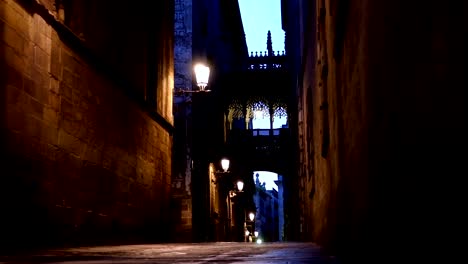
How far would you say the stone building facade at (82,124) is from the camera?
7.10 meters

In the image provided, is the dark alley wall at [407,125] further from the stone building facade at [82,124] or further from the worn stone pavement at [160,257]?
the stone building facade at [82,124]

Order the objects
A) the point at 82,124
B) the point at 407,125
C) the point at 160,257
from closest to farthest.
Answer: the point at 407,125 < the point at 160,257 < the point at 82,124

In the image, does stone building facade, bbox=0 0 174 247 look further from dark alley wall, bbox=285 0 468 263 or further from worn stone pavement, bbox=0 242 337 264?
dark alley wall, bbox=285 0 468 263

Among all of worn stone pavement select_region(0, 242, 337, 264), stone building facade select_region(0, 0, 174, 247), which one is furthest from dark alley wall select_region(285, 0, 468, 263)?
stone building facade select_region(0, 0, 174, 247)

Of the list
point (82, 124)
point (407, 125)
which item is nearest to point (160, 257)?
point (407, 125)

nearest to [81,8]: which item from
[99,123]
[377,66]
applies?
[99,123]

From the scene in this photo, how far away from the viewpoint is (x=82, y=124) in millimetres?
9438

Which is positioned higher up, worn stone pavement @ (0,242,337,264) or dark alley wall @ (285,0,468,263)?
dark alley wall @ (285,0,468,263)

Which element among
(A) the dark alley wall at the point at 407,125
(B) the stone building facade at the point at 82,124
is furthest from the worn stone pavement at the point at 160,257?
(B) the stone building facade at the point at 82,124

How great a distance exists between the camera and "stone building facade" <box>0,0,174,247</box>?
7098mm

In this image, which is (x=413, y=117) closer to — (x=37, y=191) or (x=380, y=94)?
(x=380, y=94)

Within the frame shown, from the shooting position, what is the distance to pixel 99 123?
10297 mm

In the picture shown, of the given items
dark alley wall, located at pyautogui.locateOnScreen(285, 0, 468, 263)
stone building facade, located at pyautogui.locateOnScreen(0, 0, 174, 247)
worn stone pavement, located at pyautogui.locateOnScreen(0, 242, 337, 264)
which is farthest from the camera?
stone building facade, located at pyautogui.locateOnScreen(0, 0, 174, 247)

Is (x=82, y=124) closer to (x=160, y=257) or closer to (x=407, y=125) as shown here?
(x=160, y=257)
